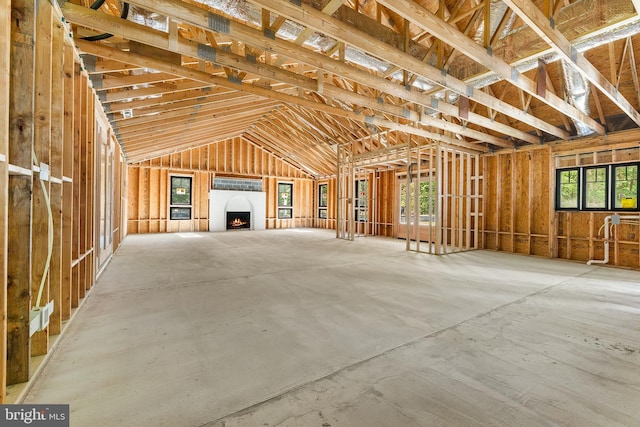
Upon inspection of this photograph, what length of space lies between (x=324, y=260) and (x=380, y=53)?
4.72 metres

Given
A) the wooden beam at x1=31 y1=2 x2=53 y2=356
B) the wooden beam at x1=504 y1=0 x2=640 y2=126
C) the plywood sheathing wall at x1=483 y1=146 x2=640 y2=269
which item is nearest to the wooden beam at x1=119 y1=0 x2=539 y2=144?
the wooden beam at x1=31 y1=2 x2=53 y2=356

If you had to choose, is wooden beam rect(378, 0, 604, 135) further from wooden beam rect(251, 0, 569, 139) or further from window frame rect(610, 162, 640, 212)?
window frame rect(610, 162, 640, 212)

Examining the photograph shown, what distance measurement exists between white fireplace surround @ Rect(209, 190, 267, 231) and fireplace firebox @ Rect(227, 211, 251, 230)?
0.18 m

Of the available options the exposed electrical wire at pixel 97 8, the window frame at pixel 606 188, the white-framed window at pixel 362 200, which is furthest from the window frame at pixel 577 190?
the exposed electrical wire at pixel 97 8

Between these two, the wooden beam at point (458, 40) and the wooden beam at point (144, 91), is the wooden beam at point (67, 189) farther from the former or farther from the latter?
the wooden beam at point (458, 40)

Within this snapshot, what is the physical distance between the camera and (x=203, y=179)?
14.2 metres

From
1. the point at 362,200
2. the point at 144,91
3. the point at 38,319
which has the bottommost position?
the point at 38,319

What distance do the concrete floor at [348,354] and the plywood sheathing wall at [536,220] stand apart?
2.61 meters

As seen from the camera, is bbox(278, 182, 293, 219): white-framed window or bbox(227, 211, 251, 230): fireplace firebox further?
bbox(278, 182, 293, 219): white-framed window

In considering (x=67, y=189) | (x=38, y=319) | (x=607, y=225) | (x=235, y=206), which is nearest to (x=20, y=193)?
(x=38, y=319)

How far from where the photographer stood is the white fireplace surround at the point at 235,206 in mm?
14312

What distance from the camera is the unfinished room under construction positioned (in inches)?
72.8

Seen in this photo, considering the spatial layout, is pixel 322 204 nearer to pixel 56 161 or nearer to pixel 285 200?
pixel 285 200

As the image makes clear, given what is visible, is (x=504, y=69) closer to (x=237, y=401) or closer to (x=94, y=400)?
(x=237, y=401)
